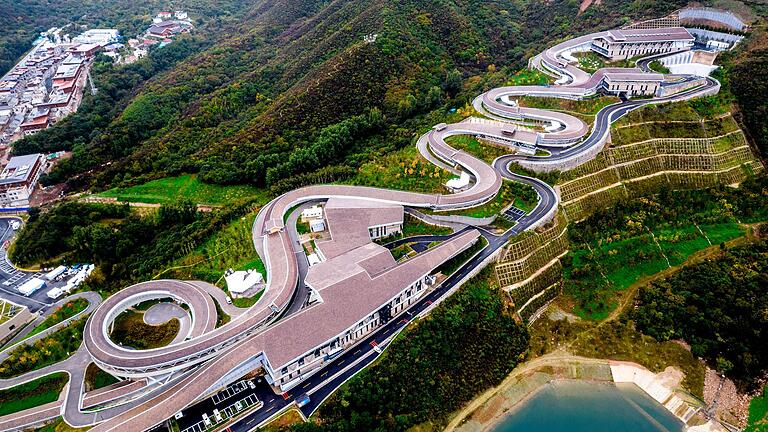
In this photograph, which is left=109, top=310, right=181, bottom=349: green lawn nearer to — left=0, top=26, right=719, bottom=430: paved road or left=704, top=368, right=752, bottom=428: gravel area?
left=0, top=26, right=719, bottom=430: paved road

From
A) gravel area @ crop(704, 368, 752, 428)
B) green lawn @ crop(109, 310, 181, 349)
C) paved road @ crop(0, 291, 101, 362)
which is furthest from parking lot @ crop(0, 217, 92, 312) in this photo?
gravel area @ crop(704, 368, 752, 428)

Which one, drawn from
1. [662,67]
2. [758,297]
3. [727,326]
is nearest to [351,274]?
[727,326]

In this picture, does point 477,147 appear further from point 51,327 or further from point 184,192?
point 51,327

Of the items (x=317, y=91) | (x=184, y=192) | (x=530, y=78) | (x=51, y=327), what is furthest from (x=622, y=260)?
(x=51, y=327)

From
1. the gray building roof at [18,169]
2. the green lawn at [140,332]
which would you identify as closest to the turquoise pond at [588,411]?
the green lawn at [140,332]

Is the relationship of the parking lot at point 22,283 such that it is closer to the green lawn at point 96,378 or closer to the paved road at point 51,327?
the paved road at point 51,327

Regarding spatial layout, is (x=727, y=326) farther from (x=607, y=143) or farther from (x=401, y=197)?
(x=401, y=197)
